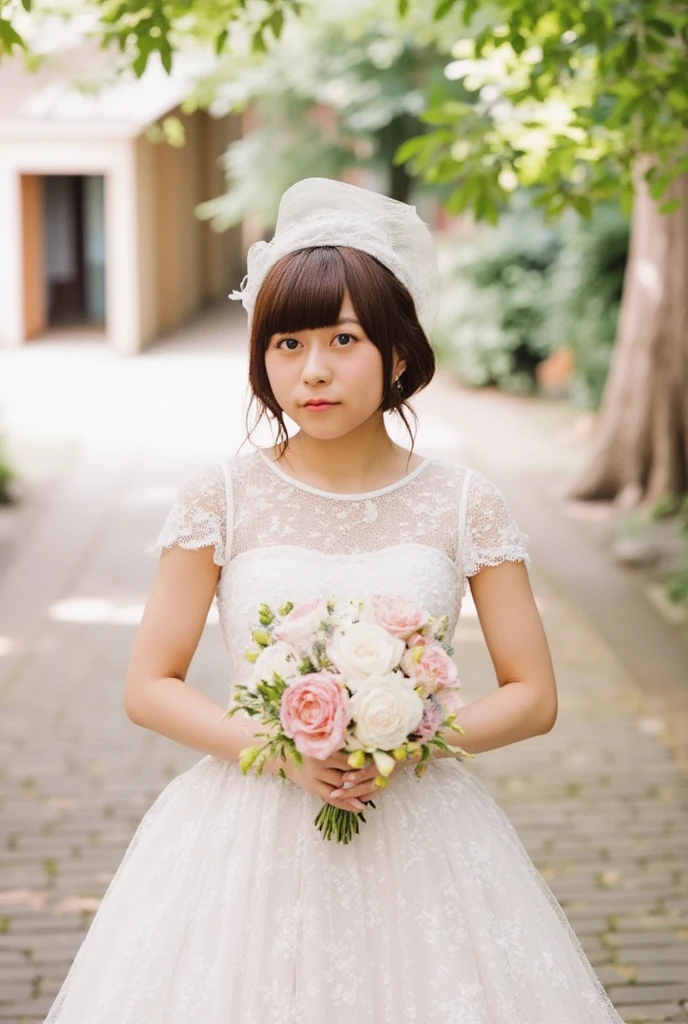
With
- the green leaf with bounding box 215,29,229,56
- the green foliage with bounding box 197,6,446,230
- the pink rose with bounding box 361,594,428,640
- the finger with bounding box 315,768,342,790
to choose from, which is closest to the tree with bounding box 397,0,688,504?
the green leaf with bounding box 215,29,229,56

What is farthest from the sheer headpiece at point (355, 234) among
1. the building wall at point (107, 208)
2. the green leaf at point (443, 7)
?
the building wall at point (107, 208)

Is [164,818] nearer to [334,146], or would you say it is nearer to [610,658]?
[610,658]

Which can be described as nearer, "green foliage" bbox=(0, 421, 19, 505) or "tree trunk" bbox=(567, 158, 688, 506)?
"tree trunk" bbox=(567, 158, 688, 506)

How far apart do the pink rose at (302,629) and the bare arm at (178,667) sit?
0.30 metres

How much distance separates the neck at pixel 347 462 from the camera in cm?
267

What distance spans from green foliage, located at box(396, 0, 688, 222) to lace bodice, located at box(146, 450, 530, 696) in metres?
2.25

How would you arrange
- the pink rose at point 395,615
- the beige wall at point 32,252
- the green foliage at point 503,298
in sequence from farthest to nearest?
the beige wall at point 32,252
the green foliage at point 503,298
the pink rose at point 395,615

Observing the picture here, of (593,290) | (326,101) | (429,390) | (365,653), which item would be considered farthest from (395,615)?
(326,101)

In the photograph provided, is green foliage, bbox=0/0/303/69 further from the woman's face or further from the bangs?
the woman's face

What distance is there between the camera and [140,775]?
5.72m

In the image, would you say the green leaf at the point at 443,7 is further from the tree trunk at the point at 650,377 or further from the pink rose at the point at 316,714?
the tree trunk at the point at 650,377

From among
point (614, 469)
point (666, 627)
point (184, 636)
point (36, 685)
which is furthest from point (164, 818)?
point (614, 469)

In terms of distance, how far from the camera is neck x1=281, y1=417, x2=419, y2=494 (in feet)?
8.77

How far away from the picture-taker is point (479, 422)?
1611 centimetres
